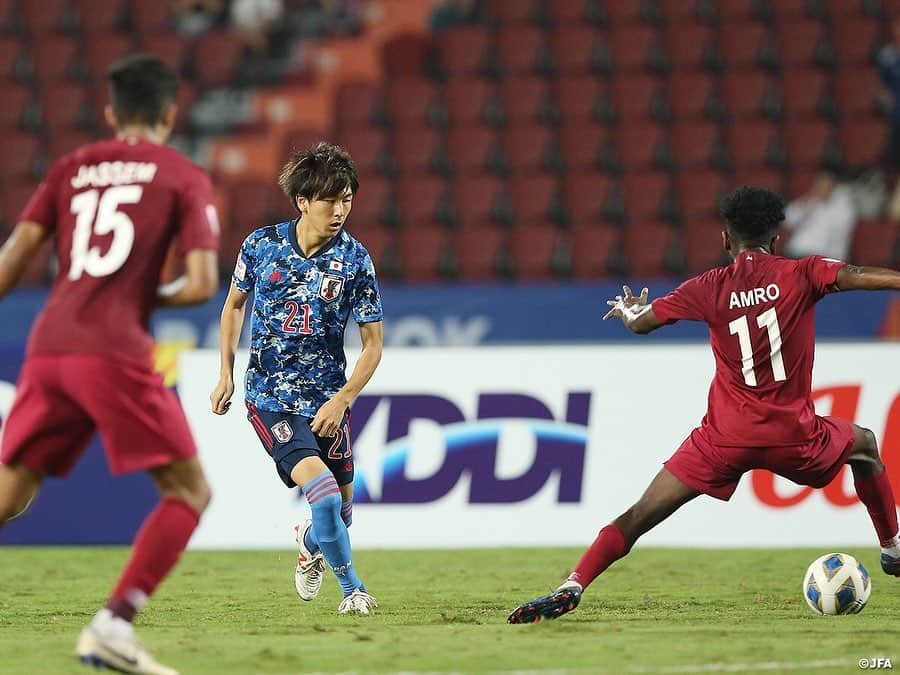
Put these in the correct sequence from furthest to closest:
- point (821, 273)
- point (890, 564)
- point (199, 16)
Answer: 1. point (199, 16)
2. point (890, 564)
3. point (821, 273)

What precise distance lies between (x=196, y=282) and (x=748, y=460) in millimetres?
2845

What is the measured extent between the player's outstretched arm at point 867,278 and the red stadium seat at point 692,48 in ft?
35.0

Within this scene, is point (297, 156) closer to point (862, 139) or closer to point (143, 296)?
point (143, 296)

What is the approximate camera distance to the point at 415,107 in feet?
55.3

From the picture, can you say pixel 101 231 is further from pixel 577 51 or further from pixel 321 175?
pixel 577 51

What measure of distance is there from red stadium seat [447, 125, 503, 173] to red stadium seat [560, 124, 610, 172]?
0.73 meters

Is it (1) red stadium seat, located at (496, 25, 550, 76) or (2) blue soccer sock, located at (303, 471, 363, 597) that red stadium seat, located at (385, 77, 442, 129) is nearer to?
(1) red stadium seat, located at (496, 25, 550, 76)

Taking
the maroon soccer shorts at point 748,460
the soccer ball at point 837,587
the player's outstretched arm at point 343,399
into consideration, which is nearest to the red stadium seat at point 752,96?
the maroon soccer shorts at point 748,460

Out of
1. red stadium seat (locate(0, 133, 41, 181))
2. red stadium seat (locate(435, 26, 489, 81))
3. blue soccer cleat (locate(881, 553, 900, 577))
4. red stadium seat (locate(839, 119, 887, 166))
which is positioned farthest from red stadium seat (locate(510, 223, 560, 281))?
blue soccer cleat (locate(881, 553, 900, 577))

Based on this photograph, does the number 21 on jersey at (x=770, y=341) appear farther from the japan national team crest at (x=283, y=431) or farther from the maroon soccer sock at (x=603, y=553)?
the japan national team crest at (x=283, y=431)

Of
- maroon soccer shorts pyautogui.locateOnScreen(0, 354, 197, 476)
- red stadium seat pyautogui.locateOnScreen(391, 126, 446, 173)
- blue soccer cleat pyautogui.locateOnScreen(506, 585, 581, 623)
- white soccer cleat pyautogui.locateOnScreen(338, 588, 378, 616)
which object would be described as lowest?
white soccer cleat pyautogui.locateOnScreen(338, 588, 378, 616)

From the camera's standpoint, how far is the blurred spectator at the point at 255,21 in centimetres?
1836

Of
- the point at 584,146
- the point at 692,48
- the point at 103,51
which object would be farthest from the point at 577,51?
the point at 103,51

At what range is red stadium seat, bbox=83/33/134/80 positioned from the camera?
17.9 metres
